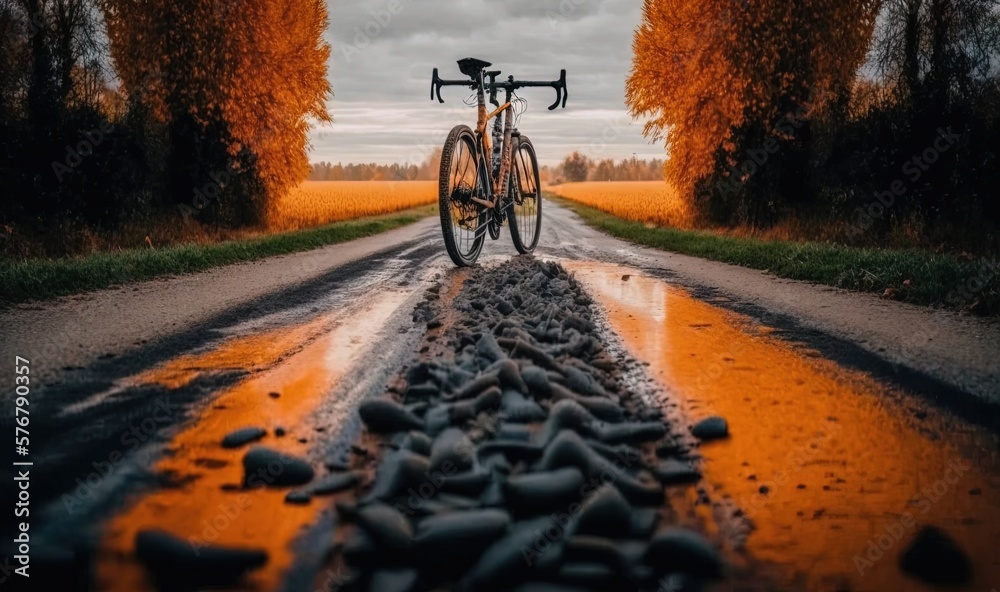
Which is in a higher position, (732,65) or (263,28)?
(263,28)

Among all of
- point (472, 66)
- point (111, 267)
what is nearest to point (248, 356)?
point (111, 267)

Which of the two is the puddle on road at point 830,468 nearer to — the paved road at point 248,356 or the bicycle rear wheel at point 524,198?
the paved road at point 248,356

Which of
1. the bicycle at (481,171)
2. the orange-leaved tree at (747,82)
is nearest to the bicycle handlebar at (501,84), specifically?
the bicycle at (481,171)

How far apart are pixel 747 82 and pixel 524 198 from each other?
731cm

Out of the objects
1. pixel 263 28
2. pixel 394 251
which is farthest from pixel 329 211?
pixel 394 251

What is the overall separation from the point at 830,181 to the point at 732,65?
135 inches

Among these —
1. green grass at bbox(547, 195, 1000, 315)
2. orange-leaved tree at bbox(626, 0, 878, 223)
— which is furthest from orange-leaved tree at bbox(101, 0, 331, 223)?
green grass at bbox(547, 195, 1000, 315)

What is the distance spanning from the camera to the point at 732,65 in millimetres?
14273

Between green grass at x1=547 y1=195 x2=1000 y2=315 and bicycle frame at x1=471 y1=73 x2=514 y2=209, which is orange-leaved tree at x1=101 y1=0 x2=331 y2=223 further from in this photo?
green grass at x1=547 y1=195 x2=1000 y2=315

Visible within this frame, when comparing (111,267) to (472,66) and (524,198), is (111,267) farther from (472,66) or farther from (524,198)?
(524,198)

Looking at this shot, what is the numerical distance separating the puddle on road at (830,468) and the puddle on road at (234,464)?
1.52m

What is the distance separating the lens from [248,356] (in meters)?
4.11

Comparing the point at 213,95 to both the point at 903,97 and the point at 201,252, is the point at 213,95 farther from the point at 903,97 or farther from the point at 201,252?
the point at 903,97

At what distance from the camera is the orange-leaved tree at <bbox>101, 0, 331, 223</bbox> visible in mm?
13242
